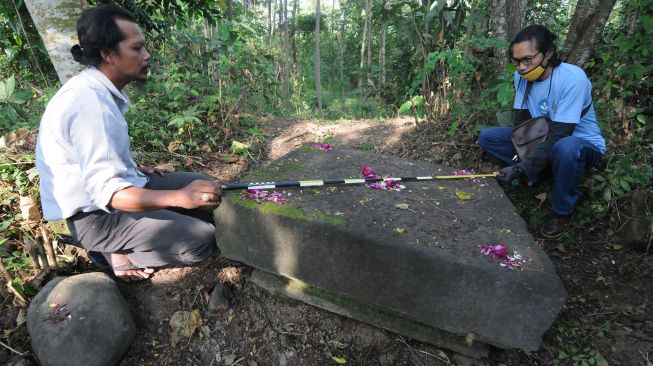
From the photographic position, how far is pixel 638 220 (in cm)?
268

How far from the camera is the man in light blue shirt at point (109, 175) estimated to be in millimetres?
1952

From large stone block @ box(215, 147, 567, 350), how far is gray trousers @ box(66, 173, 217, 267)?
0.20 metres

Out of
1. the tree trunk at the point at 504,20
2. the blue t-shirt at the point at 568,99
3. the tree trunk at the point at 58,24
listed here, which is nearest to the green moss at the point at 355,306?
the blue t-shirt at the point at 568,99

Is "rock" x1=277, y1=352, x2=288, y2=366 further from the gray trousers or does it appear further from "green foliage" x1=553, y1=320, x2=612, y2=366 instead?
"green foliage" x1=553, y1=320, x2=612, y2=366

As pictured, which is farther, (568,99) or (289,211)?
(568,99)

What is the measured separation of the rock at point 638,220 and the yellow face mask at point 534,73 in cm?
120

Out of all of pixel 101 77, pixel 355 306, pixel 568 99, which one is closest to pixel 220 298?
pixel 355 306

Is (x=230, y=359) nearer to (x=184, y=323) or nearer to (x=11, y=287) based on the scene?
(x=184, y=323)

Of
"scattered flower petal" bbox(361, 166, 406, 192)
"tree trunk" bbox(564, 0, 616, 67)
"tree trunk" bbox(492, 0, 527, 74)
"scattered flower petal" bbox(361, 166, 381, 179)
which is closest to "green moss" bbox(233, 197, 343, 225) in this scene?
"scattered flower petal" bbox(361, 166, 406, 192)

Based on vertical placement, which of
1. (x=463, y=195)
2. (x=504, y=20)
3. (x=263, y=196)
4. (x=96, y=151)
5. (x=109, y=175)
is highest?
(x=504, y=20)

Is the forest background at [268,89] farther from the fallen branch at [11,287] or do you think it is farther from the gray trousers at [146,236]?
the gray trousers at [146,236]

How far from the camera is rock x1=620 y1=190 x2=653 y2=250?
2645mm

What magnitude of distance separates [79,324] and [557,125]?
3745mm

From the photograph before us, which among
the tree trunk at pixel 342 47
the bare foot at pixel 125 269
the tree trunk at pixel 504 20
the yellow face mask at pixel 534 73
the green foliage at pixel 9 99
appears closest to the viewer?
the bare foot at pixel 125 269
